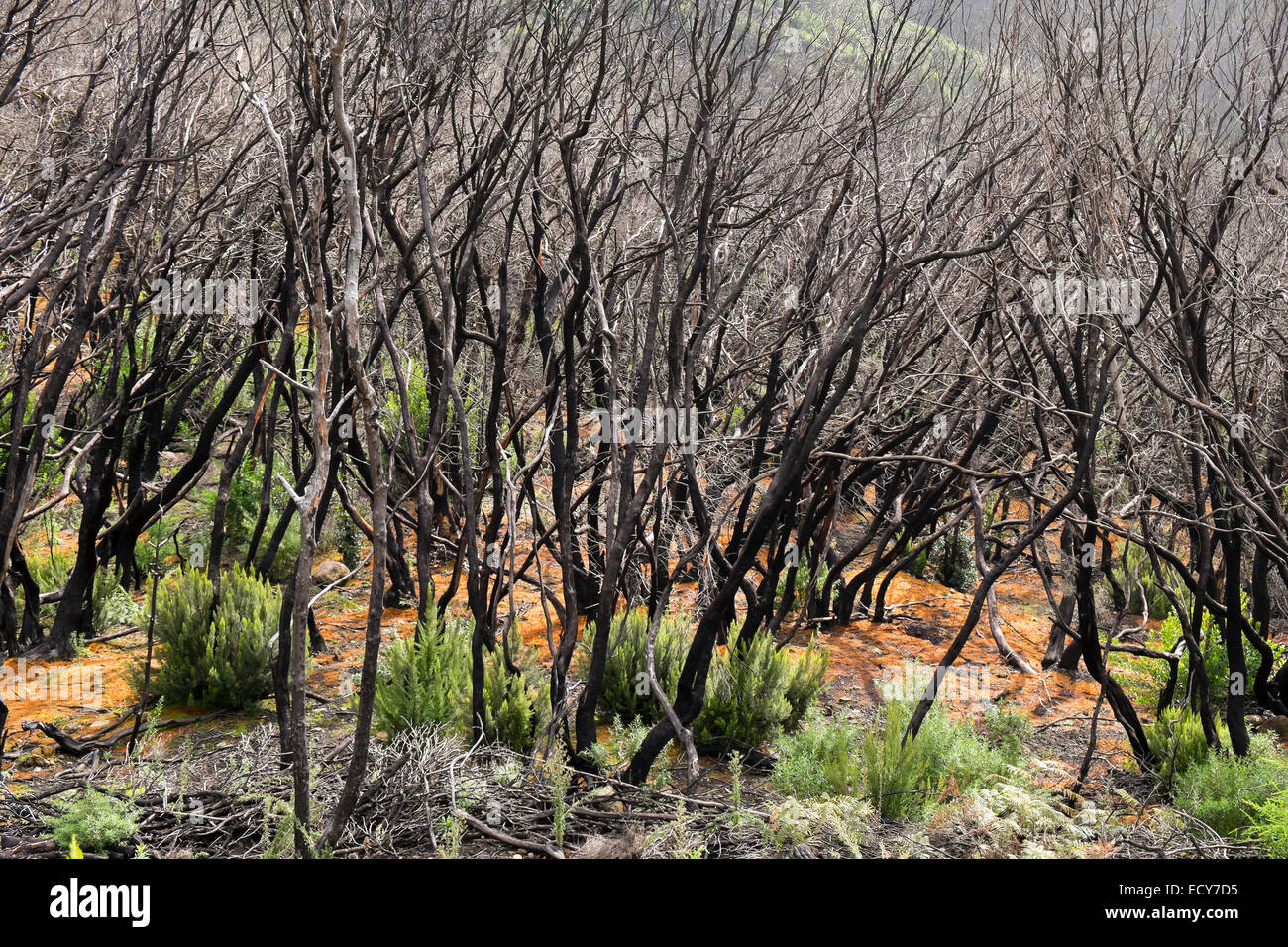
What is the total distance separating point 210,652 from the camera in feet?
16.0

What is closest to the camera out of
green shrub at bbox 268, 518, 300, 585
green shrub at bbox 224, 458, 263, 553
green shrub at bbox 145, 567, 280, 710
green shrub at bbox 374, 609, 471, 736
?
green shrub at bbox 374, 609, 471, 736

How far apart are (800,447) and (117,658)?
436cm

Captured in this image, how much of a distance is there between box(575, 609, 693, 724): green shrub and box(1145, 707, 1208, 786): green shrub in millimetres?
2454

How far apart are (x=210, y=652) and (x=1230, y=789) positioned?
192 inches

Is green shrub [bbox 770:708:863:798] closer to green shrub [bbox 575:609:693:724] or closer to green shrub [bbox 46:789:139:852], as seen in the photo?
green shrub [bbox 575:609:693:724]

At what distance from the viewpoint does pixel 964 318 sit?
207 inches

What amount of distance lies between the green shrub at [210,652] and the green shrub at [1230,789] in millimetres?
4487

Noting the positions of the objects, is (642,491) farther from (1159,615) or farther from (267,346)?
(1159,615)

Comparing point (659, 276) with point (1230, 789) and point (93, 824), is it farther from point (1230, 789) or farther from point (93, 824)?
point (1230, 789)

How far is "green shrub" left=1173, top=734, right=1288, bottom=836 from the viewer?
385 cm

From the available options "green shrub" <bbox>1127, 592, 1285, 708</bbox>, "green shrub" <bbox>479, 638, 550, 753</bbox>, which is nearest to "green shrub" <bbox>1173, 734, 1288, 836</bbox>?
"green shrub" <bbox>1127, 592, 1285, 708</bbox>

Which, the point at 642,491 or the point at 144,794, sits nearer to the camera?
the point at 144,794

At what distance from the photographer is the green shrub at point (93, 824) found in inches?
108
